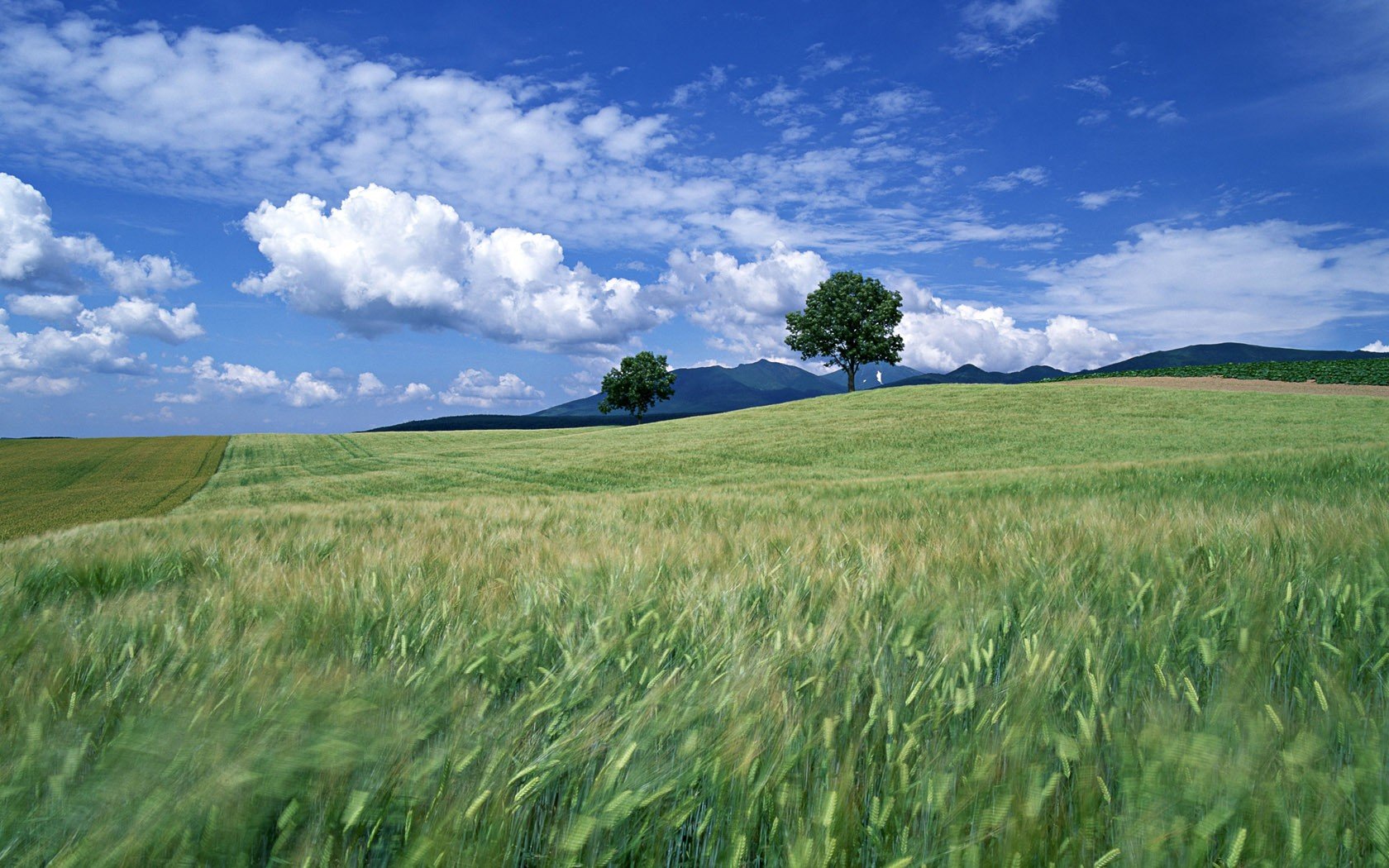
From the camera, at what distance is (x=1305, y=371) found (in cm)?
6303

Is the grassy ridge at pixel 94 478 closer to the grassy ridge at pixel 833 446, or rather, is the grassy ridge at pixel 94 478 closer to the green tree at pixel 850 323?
the grassy ridge at pixel 833 446

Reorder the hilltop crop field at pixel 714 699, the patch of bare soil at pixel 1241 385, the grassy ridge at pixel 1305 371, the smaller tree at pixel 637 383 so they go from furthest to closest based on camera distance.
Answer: the smaller tree at pixel 637 383
the grassy ridge at pixel 1305 371
the patch of bare soil at pixel 1241 385
the hilltop crop field at pixel 714 699

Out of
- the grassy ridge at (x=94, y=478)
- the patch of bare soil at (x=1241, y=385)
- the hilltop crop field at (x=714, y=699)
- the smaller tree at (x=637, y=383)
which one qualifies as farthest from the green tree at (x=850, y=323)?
the hilltop crop field at (x=714, y=699)

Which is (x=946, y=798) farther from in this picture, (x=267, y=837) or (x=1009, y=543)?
(x=1009, y=543)

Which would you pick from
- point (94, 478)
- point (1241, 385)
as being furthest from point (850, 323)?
point (94, 478)

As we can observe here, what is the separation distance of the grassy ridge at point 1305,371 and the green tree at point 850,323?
26446 mm

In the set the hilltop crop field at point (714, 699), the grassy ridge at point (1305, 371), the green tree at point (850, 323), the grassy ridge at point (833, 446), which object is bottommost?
the grassy ridge at point (833, 446)

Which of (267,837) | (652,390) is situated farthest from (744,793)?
(652,390)

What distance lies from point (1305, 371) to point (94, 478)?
97.0m

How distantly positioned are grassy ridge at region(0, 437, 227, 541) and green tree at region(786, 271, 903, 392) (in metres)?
51.9

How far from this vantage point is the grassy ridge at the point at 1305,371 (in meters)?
58.9

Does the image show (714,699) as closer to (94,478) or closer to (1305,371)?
(94,478)

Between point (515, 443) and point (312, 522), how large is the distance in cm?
4116

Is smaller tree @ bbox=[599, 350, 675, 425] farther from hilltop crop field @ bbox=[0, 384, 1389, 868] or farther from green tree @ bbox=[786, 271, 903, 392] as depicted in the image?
hilltop crop field @ bbox=[0, 384, 1389, 868]
